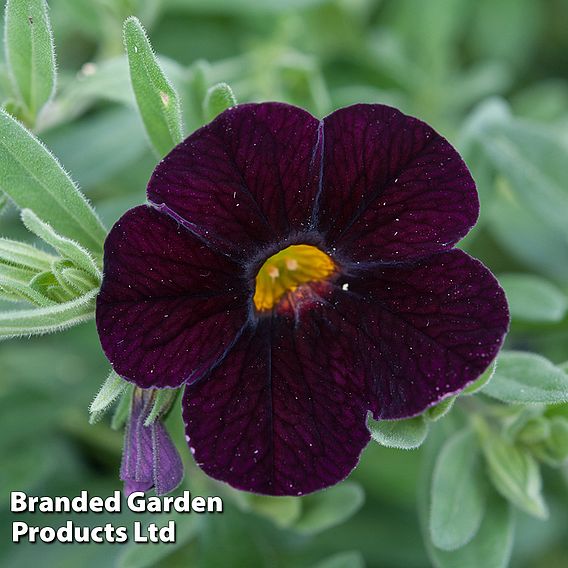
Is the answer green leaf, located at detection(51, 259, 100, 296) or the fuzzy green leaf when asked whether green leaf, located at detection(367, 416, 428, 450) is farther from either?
green leaf, located at detection(51, 259, 100, 296)

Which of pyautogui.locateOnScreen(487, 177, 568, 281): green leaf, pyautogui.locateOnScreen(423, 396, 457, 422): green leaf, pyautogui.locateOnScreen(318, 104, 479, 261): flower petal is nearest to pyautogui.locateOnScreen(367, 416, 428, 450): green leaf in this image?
pyautogui.locateOnScreen(423, 396, 457, 422): green leaf

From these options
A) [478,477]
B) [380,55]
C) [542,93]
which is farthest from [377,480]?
[542,93]

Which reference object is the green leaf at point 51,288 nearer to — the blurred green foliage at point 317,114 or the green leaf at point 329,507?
the blurred green foliage at point 317,114

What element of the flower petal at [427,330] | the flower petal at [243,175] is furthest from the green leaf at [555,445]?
the flower petal at [243,175]

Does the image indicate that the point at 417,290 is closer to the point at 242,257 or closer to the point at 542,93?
the point at 242,257

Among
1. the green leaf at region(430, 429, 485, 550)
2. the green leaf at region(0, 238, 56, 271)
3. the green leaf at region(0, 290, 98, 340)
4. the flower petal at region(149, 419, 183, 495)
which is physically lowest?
the green leaf at region(430, 429, 485, 550)

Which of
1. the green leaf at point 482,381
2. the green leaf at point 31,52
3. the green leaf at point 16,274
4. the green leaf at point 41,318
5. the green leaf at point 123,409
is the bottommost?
the green leaf at point 482,381

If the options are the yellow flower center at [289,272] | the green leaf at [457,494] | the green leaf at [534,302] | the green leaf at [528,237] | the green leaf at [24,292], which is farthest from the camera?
the green leaf at [528,237]
